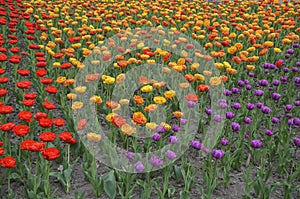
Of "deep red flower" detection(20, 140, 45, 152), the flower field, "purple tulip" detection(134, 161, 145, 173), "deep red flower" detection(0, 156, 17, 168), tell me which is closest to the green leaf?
the flower field

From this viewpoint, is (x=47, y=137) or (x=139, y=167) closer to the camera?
(x=47, y=137)

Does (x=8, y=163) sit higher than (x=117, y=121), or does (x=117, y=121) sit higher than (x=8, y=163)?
(x=117, y=121)

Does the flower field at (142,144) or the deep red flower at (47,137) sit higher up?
the deep red flower at (47,137)

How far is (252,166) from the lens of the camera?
4129mm

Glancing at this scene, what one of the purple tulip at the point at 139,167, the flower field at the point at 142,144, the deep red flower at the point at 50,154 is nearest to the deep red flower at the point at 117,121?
the flower field at the point at 142,144

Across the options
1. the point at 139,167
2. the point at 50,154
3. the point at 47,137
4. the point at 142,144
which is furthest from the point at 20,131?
the point at 142,144

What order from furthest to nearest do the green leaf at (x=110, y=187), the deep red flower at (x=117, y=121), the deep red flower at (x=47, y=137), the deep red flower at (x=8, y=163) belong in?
the deep red flower at (x=117, y=121) → the green leaf at (x=110, y=187) → the deep red flower at (x=47, y=137) → the deep red flower at (x=8, y=163)

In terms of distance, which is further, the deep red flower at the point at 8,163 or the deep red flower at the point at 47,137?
the deep red flower at the point at 47,137

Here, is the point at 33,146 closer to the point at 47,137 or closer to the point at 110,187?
the point at 47,137

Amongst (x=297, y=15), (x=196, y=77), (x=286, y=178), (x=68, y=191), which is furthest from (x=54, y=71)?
(x=297, y=15)

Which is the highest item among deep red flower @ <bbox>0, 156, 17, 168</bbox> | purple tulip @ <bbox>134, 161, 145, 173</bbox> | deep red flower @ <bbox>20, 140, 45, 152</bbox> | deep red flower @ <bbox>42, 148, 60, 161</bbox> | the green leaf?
deep red flower @ <bbox>20, 140, 45, 152</bbox>

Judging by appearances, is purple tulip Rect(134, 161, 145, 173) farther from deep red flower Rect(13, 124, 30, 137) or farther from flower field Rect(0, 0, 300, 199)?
deep red flower Rect(13, 124, 30, 137)

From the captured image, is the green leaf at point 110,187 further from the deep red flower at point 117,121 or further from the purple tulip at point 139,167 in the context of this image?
the deep red flower at point 117,121

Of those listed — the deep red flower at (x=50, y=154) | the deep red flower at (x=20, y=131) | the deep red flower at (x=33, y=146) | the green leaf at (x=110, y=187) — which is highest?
the deep red flower at (x=20, y=131)
